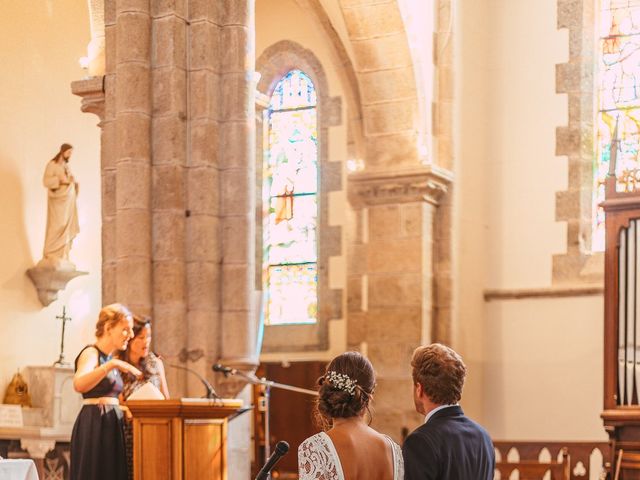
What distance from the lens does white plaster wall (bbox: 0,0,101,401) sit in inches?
453

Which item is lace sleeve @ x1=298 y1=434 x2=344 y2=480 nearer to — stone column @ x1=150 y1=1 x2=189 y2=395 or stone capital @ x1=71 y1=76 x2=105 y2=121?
stone column @ x1=150 y1=1 x2=189 y2=395

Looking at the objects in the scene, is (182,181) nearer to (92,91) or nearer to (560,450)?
(92,91)

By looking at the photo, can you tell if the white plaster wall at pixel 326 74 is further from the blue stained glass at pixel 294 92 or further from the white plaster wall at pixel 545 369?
the white plaster wall at pixel 545 369

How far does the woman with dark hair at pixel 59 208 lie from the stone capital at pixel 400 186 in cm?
272

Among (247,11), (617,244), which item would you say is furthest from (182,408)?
(617,244)

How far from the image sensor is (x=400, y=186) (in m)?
11.5

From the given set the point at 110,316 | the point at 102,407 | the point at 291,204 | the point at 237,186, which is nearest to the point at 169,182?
the point at 237,186

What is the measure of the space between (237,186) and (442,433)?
176 inches

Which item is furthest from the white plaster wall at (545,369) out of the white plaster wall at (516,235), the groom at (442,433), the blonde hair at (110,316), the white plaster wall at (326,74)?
the groom at (442,433)

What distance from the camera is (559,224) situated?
11852 mm

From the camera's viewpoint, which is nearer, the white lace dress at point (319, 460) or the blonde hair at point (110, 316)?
the white lace dress at point (319, 460)

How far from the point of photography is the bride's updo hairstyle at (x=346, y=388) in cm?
341

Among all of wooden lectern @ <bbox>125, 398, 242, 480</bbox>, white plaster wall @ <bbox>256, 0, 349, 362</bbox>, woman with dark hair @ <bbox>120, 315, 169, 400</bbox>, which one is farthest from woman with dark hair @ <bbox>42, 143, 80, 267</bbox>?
wooden lectern @ <bbox>125, 398, 242, 480</bbox>

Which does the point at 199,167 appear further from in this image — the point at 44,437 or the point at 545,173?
the point at 545,173
